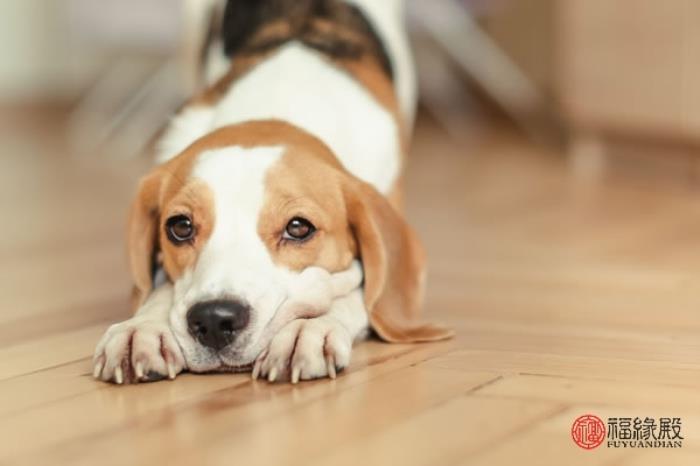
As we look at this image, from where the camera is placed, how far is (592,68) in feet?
16.9

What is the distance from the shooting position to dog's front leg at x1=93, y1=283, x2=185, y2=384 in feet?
7.14

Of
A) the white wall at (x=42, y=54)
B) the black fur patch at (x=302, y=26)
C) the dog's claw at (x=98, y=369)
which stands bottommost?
the dog's claw at (x=98, y=369)

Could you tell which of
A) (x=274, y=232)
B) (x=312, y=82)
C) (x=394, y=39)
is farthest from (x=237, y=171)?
(x=394, y=39)

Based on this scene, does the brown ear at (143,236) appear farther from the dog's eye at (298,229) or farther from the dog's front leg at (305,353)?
the dog's front leg at (305,353)

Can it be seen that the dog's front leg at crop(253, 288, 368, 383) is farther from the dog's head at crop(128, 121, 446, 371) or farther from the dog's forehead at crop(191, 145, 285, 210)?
the dog's forehead at crop(191, 145, 285, 210)

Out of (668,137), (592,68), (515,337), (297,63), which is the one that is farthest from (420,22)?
(515,337)

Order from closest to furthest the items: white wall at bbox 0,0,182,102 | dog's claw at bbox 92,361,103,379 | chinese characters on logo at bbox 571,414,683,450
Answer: chinese characters on logo at bbox 571,414,683,450 → dog's claw at bbox 92,361,103,379 → white wall at bbox 0,0,182,102

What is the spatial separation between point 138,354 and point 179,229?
29 cm

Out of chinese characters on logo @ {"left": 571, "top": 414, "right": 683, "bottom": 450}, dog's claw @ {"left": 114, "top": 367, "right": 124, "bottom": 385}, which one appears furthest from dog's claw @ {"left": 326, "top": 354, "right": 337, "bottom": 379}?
chinese characters on logo @ {"left": 571, "top": 414, "right": 683, "bottom": 450}

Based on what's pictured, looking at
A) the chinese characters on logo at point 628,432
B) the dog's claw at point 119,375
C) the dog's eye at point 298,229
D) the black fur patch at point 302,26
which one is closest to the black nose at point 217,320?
the dog's claw at point 119,375

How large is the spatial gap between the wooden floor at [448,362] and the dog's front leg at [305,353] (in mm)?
27

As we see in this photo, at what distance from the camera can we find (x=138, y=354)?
2178 mm

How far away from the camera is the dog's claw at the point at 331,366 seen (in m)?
2.19

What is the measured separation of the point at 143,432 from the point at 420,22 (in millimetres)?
4626
